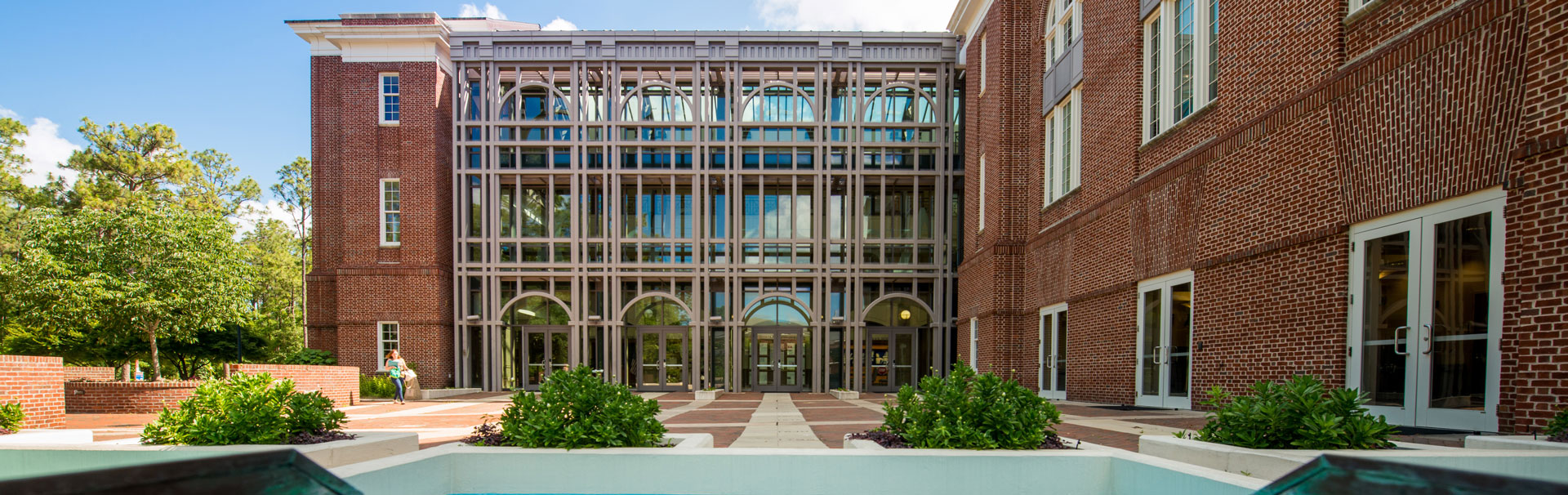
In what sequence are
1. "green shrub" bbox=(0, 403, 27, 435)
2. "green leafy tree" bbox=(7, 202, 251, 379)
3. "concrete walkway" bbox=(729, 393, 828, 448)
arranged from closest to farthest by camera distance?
"concrete walkway" bbox=(729, 393, 828, 448) → "green shrub" bbox=(0, 403, 27, 435) → "green leafy tree" bbox=(7, 202, 251, 379)

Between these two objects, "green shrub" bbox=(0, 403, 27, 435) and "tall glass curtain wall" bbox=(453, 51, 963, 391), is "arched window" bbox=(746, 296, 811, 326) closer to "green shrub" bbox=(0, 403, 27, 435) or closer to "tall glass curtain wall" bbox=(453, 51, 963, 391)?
"tall glass curtain wall" bbox=(453, 51, 963, 391)

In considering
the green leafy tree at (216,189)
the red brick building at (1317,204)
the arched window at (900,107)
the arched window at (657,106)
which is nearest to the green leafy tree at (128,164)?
the green leafy tree at (216,189)

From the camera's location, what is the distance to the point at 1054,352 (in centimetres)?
1705

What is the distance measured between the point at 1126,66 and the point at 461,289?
63.4 ft

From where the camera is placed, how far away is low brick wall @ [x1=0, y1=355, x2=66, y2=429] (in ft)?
33.2

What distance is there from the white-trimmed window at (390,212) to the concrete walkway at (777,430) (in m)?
14.2

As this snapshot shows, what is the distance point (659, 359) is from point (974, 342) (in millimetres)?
9733

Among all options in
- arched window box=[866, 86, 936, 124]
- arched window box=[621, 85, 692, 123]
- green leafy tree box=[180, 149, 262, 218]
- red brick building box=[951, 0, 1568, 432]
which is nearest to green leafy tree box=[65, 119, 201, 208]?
green leafy tree box=[180, 149, 262, 218]

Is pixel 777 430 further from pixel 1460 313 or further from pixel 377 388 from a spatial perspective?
pixel 377 388

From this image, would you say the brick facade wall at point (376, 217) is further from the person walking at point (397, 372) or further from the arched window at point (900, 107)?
the arched window at point (900, 107)

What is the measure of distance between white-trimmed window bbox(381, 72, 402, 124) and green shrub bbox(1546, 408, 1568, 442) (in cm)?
2571

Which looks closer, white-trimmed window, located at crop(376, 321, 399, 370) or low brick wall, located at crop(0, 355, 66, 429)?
low brick wall, located at crop(0, 355, 66, 429)

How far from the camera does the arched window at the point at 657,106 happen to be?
24.1 meters

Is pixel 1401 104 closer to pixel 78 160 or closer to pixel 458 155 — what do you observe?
pixel 458 155
